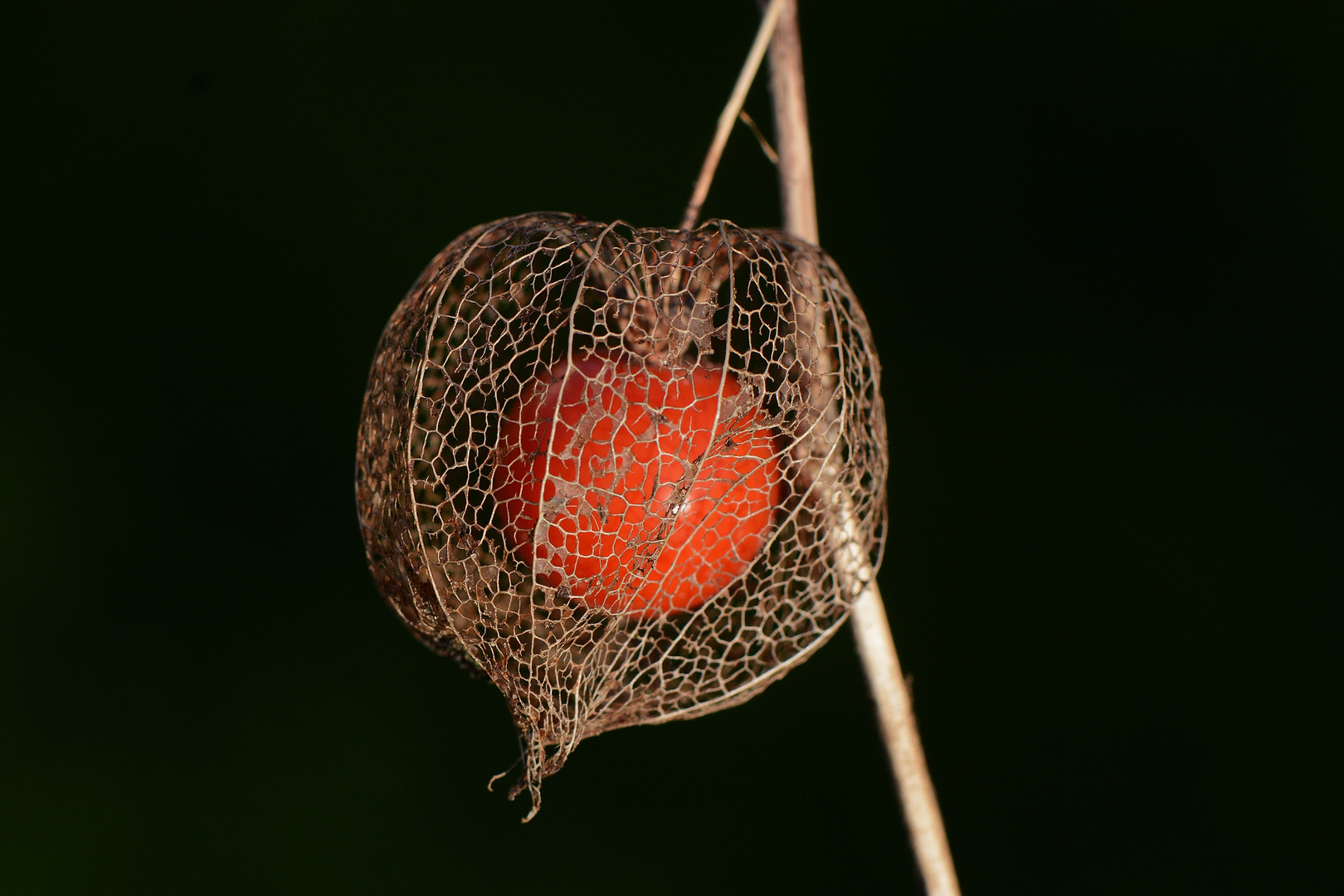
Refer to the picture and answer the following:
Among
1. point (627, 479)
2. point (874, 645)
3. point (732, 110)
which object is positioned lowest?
point (874, 645)

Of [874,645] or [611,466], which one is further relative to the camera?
[874,645]

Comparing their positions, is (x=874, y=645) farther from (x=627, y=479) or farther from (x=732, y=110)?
(x=732, y=110)

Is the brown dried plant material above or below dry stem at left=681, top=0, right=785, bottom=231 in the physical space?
below

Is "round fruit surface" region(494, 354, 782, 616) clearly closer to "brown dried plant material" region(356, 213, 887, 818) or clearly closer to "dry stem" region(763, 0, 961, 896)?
"brown dried plant material" region(356, 213, 887, 818)

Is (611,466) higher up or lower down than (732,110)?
lower down

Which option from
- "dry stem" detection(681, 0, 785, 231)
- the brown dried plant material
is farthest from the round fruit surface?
"dry stem" detection(681, 0, 785, 231)

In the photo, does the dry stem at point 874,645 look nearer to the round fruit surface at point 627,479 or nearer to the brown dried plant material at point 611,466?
the brown dried plant material at point 611,466

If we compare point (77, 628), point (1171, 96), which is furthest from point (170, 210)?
point (1171, 96)

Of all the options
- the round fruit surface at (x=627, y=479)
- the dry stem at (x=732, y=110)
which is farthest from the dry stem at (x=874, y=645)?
the round fruit surface at (x=627, y=479)

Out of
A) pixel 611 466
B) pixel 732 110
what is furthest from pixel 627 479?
pixel 732 110
